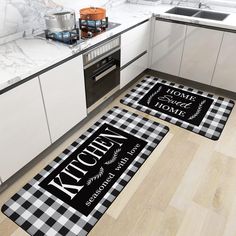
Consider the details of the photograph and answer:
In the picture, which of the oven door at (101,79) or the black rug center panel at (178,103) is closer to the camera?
the oven door at (101,79)

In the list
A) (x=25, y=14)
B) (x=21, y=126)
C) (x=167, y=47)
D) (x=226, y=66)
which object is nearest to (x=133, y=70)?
(x=167, y=47)

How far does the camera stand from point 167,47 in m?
3.06

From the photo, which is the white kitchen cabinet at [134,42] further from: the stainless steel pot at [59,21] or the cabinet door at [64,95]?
the cabinet door at [64,95]

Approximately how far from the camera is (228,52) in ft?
8.87

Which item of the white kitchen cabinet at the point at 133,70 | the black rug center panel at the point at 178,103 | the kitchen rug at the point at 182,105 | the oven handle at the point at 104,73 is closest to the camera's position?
the oven handle at the point at 104,73

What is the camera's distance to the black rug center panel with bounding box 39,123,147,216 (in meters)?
1.91

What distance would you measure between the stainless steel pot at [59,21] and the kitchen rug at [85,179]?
0.97 metres

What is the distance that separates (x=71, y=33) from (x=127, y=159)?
1.17 metres

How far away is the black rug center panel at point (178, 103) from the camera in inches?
107

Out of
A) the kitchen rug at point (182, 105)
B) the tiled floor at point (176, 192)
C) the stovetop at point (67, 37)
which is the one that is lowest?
the tiled floor at point (176, 192)

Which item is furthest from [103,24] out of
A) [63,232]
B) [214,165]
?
[63,232]

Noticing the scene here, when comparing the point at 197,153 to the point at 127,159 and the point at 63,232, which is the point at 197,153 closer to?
the point at 127,159

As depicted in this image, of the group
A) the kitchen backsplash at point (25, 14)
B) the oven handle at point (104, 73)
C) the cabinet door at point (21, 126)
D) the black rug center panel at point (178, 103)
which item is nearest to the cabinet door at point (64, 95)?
the cabinet door at point (21, 126)

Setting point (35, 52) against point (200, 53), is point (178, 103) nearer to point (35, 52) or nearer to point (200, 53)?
point (200, 53)
